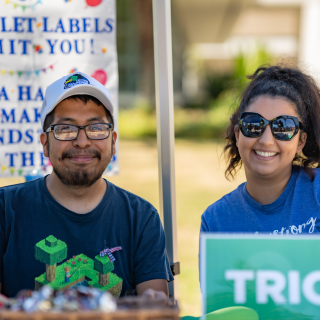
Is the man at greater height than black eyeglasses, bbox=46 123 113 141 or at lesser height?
lesser

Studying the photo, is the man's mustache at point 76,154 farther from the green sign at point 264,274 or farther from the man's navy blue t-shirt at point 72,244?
the green sign at point 264,274

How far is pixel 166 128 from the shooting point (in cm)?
239

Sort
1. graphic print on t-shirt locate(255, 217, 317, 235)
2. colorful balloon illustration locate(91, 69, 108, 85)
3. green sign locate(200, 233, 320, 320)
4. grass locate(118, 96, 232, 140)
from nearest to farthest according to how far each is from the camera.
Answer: green sign locate(200, 233, 320, 320) < graphic print on t-shirt locate(255, 217, 317, 235) < colorful balloon illustration locate(91, 69, 108, 85) < grass locate(118, 96, 232, 140)

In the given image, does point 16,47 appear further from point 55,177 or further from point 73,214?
point 73,214

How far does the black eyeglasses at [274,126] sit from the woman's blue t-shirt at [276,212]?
30 centimetres

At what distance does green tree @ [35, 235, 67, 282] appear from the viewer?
5.84 ft

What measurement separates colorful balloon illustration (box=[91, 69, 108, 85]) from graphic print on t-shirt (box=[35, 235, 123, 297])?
49.9 inches

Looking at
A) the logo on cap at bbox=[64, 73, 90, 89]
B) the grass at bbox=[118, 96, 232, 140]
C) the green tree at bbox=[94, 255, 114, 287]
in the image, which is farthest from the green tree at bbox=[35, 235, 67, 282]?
the grass at bbox=[118, 96, 232, 140]

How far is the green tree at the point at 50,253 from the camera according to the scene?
178 cm

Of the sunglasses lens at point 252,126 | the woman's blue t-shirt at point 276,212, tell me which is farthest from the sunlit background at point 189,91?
the woman's blue t-shirt at point 276,212

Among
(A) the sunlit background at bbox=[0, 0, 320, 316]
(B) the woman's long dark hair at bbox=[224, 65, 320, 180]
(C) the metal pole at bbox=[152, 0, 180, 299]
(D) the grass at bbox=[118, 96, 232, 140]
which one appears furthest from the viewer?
(D) the grass at bbox=[118, 96, 232, 140]

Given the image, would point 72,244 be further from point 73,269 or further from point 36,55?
point 36,55

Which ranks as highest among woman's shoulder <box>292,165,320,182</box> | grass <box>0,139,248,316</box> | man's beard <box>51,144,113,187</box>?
man's beard <box>51,144,113,187</box>

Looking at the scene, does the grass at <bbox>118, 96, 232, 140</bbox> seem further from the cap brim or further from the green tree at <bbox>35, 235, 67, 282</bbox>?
the green tree at <bbox>35, 235, 67, 282</bbox>
